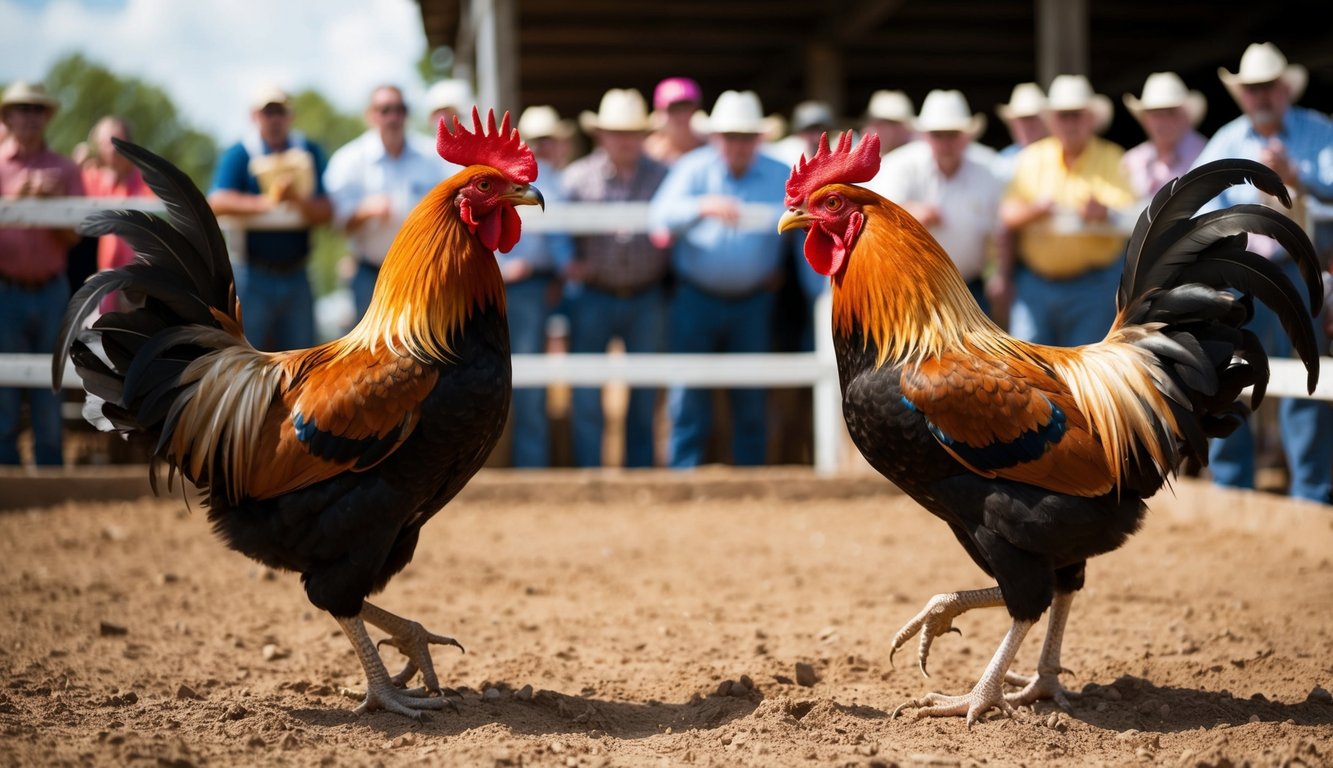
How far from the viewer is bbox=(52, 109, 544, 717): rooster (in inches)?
151

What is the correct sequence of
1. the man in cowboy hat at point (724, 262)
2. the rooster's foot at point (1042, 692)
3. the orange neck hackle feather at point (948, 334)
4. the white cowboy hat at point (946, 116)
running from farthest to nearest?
the man in cowboy hat at point (724, 262)
the white cowboy hat at point (946, 116)
the rooster's foot at point (1042, 692)
the orange neck hackle feather at point (948, 334)

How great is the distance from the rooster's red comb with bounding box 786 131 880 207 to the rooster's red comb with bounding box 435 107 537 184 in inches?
34.5

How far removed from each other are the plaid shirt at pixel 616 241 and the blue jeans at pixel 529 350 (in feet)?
1.27

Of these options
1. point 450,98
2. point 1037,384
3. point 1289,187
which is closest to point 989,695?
point 1037,384

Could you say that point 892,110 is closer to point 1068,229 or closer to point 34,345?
point 1068,229

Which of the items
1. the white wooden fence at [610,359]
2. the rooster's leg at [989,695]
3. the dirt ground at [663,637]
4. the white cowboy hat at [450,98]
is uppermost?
the white cowboy hat at [450,98]

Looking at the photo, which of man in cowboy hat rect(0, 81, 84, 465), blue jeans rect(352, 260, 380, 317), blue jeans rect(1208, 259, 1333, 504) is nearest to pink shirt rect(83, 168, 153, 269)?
man in cowboy hat rect(0, 81, 84, 465)

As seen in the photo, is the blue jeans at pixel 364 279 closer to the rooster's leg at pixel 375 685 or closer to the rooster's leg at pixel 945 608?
the rooster's leg at pixel 375 685

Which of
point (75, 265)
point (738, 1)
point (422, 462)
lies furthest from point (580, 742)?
point (738, 1)

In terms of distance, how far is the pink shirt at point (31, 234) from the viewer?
7773mm

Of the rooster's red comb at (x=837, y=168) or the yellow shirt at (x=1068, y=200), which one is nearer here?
the rooster's red comb at (x=837, y=168)

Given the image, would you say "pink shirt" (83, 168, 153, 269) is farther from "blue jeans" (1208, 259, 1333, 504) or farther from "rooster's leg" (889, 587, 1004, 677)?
"blue jeans" (1208, 259, 1333, 504)

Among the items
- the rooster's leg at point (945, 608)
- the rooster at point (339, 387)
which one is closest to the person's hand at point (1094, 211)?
the rooster's leg at point (945, 608)

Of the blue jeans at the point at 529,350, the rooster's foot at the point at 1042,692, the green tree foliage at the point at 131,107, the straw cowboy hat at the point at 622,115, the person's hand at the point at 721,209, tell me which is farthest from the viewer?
the green tree foliage at the point at 131,107
